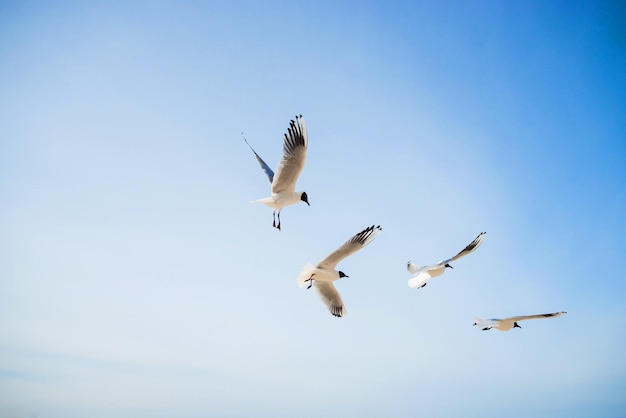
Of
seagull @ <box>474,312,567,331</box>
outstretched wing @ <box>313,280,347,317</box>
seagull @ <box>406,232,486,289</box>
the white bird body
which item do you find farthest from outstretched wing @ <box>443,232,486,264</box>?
the white bird body

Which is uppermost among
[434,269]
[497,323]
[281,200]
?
[281,200]

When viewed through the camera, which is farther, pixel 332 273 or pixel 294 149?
pixel 332 273

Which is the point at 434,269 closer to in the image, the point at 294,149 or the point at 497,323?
the point at 497,323

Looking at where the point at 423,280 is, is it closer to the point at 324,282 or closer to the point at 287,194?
the point at 324,282

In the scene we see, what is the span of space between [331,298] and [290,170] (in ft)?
11.2

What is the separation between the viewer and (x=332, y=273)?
9859 mm

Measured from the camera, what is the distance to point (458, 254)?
963 cm

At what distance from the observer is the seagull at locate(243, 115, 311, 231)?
897 centimetres

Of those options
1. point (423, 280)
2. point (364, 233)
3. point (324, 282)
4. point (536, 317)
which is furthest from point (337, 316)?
point (536, 317)

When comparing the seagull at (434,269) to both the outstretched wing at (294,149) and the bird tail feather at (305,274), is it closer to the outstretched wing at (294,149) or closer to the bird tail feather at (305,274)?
the bird tail feather at (305,274)

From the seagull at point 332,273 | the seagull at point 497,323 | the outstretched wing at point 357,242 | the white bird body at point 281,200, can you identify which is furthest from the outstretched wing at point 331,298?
the seagull at point 497,323

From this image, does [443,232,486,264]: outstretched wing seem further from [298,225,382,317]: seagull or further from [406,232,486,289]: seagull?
[298,225,382,317]: seagull

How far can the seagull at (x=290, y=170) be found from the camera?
29.4ft

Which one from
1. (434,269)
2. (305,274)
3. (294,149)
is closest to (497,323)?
(434,269)
